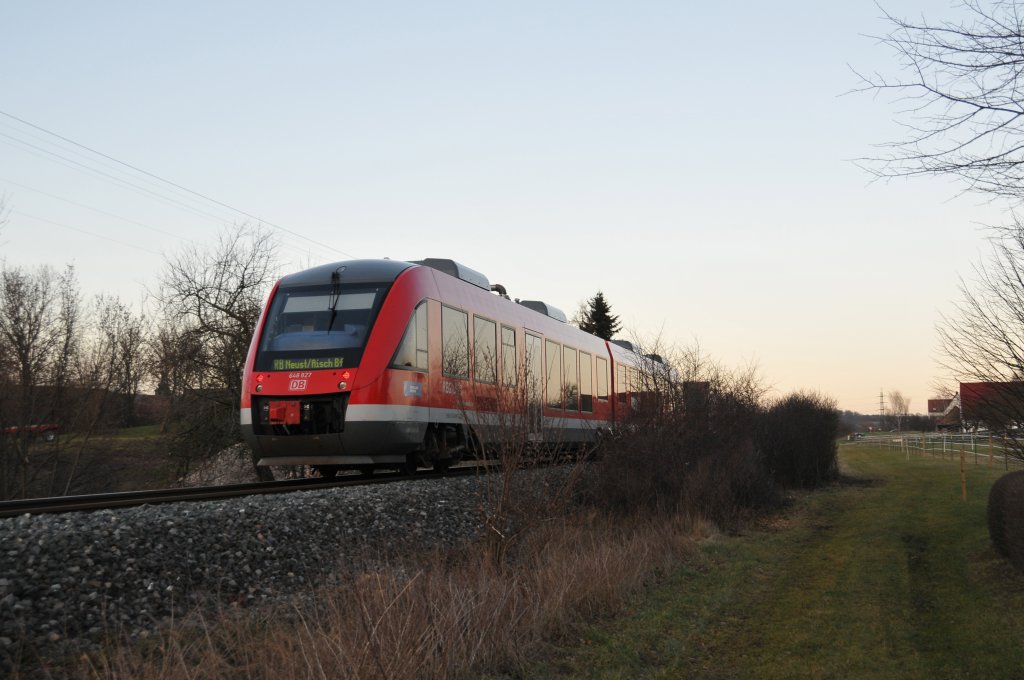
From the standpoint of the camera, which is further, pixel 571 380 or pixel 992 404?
pixel 571 380

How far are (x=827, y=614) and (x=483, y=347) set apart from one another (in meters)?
7.51

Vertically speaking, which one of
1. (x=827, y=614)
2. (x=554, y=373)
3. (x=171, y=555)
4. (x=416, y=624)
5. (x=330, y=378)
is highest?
(x=554, y=373)

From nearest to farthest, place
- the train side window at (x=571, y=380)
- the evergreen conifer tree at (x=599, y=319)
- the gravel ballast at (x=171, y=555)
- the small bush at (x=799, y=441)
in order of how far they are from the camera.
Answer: the gravel ballast at (x=171, y=555)
the train side window at (x=571, y=380)
the small bush at (x=799, y=441)
the evergreen conifer tree at (x=599, y=319)

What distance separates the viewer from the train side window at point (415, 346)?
12562 mm

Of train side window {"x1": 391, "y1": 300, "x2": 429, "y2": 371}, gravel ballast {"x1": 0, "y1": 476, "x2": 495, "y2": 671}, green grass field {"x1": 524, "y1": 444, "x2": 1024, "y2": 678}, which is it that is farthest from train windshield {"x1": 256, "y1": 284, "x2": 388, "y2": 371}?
green grass field {"x1": 524, "y1": 444, "x2": 1024, "y2": 678}

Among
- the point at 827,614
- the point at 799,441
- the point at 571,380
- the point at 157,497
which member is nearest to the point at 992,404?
the point at 827,614

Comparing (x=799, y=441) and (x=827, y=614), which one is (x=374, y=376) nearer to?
(x=827, y=614)

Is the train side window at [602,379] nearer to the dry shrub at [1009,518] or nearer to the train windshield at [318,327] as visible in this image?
the train windshield at [318,327]

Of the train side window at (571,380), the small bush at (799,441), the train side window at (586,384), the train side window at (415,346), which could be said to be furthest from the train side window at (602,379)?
the train side window at (415,346)

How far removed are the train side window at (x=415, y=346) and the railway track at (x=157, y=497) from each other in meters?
1.81

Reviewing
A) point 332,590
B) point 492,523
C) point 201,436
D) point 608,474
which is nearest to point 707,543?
point 608,474

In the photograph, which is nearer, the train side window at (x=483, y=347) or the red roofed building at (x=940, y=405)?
the train side window at (x=483, y=347)

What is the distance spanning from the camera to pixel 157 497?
10.7 metres

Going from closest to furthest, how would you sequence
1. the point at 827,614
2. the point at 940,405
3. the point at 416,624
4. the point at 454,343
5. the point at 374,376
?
the point at 416,624
the point at 827,614
the point at 374,376
the point at 454,343
the point at 940,405
